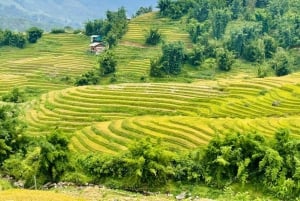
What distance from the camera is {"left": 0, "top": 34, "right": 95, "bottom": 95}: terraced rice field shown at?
2715 inches

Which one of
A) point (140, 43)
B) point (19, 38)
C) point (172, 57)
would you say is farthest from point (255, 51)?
point (19, 38)

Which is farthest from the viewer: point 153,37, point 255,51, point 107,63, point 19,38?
point 19,38

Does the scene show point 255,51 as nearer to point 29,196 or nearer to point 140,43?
point 140,43

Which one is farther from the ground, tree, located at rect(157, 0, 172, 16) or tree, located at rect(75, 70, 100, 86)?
tree, located at rect(157, 0, 172, 16)

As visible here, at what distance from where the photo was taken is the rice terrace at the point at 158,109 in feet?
93.7

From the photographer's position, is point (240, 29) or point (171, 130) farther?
point (240, 29)

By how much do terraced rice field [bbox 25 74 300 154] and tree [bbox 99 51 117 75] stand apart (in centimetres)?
1642

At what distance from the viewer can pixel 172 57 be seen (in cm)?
6956

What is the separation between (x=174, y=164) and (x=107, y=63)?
137 ft

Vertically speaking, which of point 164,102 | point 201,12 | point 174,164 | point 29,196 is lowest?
point 174,164

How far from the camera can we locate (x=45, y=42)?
91.6 meters

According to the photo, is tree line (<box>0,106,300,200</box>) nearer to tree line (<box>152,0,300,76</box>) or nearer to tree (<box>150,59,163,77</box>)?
tree (<box>150,59,163,77</box>)

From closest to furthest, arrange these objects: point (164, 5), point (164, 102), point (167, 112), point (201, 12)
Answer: point (167, 112) → point (164, 102) → point (201, 12) → point (164, 5)

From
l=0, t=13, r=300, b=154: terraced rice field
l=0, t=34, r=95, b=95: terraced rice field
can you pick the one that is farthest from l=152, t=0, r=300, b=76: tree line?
l=0, t=34, r=95, b=95: terraced rice field
